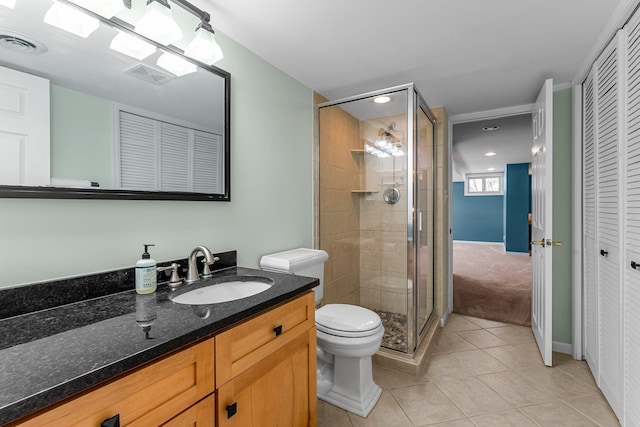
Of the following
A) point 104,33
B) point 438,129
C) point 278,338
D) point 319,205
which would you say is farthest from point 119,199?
point 438,129

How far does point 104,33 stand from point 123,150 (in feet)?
1.52

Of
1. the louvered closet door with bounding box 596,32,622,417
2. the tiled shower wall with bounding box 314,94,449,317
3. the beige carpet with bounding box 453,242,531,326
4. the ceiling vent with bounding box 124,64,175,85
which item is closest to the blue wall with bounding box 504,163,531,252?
the beige carpet with bounding box 453,242,531,326

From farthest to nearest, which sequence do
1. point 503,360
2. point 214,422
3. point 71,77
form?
point 503,360 → point 71,77 → point 214,422

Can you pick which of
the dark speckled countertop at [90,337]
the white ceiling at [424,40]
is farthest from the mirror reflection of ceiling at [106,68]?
the dark speckled countertop at [90,337]

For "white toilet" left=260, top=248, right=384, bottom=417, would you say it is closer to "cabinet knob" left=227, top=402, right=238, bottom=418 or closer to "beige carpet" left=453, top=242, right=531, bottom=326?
"cabinet knob" left=227, top=402, right=238, bottom=418

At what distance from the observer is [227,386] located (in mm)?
943

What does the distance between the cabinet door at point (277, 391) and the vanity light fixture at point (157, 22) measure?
135 centimetres

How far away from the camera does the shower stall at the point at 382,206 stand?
90.7 inches

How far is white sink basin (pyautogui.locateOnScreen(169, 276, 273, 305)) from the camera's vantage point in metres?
1.35

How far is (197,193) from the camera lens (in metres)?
1.52

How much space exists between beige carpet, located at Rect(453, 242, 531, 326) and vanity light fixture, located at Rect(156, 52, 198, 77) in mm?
3535

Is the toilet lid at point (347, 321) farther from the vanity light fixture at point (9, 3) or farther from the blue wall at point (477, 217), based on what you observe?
the blue wall at point (477, 217)

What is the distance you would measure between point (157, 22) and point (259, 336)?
4.20 ft

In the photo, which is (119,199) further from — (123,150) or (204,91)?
(204,91)
